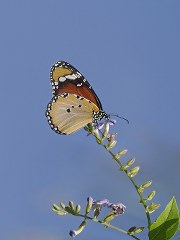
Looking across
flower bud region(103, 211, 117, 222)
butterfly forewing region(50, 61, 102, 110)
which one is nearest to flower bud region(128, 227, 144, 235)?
flower bud region(103, 211, 117, 222)

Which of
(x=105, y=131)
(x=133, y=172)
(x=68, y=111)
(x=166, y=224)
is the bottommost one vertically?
(x=166, y=224)

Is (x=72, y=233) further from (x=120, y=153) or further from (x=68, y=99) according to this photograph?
(x=68, y=99)

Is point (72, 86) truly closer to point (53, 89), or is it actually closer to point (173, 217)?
point (53, 89)

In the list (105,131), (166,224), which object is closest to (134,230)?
(166,224)

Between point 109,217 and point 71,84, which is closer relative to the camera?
point 109,217

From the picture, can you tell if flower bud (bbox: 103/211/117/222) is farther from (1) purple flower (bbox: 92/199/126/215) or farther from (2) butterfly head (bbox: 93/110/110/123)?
(2) butterfly head (bbox: 93/110/110/123)

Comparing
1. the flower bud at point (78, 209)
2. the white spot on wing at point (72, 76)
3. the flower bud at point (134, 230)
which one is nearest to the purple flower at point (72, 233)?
the flower bud at point (78, 209)
